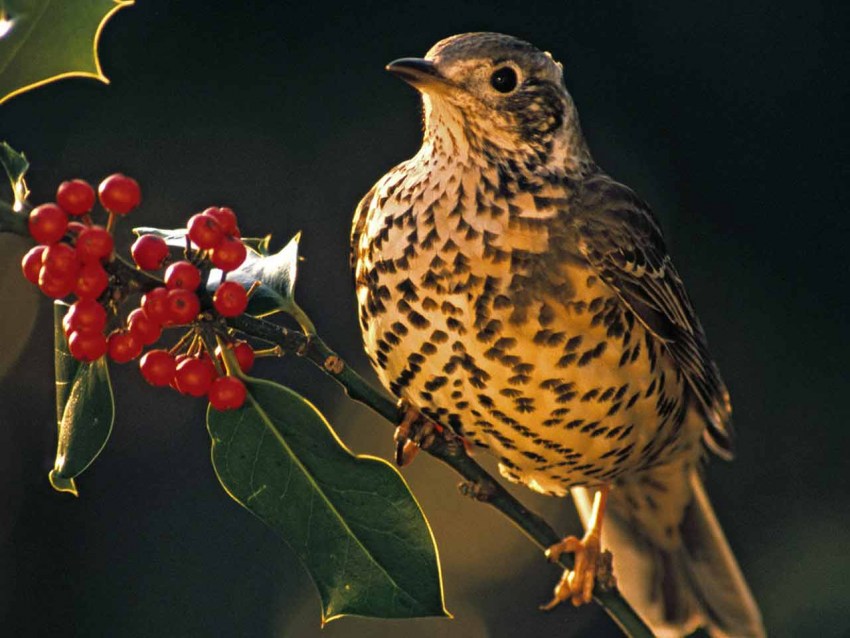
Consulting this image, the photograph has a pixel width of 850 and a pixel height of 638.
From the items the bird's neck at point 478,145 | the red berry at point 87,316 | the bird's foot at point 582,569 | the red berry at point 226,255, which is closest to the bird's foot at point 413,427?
the bird's neck at point 478,145

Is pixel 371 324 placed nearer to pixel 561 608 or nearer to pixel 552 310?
pixel 552 310

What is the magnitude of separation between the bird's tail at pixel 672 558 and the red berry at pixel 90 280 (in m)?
1.68

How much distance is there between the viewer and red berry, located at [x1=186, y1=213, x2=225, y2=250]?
5.10 feet

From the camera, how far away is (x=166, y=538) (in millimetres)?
3816

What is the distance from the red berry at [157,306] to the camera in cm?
146

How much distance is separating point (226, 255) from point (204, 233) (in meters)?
0.03

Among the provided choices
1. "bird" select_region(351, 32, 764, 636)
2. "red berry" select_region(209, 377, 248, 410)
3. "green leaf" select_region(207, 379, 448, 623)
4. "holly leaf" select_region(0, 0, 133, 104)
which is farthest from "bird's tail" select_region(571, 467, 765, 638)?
"holly leaf" select_region(0, 0, 133, 104)

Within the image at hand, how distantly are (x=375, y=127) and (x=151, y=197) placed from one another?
2.23 feet

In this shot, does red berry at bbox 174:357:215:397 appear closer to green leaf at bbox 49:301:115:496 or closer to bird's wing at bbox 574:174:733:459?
green leaf at bbox 49:301:115:496

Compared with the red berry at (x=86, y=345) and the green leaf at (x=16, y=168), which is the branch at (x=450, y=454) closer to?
the red berry at (x=86, y=345)

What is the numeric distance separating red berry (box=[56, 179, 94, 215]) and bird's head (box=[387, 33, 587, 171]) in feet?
2.35

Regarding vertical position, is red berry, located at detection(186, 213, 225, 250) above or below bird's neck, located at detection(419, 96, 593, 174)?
above

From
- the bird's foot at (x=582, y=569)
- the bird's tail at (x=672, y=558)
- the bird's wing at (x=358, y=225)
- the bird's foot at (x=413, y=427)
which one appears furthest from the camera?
the bird's tail at (x=672, y=558)

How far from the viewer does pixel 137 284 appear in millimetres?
1499
